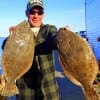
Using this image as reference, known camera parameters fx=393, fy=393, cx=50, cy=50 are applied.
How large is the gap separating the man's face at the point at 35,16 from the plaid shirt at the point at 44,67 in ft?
0.46

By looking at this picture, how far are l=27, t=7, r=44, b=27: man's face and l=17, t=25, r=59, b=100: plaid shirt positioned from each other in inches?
5.5

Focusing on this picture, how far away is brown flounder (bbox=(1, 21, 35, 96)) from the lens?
4.14m

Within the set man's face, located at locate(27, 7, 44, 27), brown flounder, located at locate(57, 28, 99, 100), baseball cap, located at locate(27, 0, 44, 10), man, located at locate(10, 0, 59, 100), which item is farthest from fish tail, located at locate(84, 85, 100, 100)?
baseball cap, located at locate(27, 0, 44, 10)

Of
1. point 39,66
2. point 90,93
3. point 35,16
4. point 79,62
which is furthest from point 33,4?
point 90,93

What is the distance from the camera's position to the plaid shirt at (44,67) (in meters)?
4.66

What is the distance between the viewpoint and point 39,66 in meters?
4.81

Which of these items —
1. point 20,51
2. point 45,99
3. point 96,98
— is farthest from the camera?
point 45,99

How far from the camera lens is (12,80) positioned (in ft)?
13.8

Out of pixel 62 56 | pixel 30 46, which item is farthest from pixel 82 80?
pixel 30 46

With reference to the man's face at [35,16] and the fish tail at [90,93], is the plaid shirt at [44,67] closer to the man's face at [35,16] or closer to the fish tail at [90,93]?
the man's face at [35,16]

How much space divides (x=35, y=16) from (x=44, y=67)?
25.5 inches

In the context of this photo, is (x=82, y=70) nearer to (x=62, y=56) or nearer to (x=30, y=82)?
(x=62, y=56)

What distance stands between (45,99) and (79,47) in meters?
1.12

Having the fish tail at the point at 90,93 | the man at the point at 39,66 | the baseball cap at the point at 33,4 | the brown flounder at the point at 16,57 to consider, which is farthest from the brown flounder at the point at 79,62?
the baseball cap at the point at 33,4
